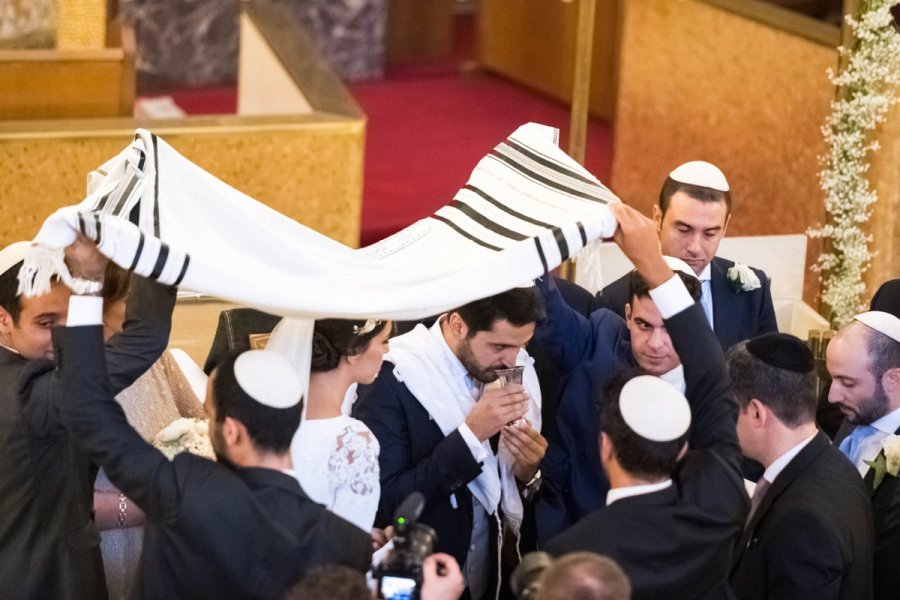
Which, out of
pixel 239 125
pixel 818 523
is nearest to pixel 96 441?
pixel 818 523

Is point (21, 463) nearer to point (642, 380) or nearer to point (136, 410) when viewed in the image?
point (136, 410)

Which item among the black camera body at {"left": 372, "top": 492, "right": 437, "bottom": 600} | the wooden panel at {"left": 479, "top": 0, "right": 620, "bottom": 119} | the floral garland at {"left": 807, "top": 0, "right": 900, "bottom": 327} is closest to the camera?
the black camera body at {"left": 372, "top": 492, "right": 437, "bottom": 600}

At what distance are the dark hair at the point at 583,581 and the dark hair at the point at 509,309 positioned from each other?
1141mm

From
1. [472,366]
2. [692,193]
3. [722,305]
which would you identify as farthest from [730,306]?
[472,366]

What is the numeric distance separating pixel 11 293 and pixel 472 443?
119 centimetres

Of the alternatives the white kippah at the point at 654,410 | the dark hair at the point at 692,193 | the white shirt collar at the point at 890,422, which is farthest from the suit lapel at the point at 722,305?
the white kippah at the point at 654,410

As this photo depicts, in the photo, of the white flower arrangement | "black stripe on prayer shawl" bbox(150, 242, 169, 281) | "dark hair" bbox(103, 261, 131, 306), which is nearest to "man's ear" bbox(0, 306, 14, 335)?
"dark hair" bbox(103, 261, 131, 306)

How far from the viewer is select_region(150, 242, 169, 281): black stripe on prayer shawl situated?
286 centimetres

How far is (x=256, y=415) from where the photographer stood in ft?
9.06

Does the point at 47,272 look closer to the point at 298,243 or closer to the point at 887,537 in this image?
the point at 298,243

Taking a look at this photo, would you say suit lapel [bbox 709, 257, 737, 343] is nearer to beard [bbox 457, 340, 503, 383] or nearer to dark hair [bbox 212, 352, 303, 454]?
beard [bbox 457, 340, 503, 383]

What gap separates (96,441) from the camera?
109 inches

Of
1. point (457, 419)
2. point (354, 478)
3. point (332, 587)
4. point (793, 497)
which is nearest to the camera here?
point (332, 587)

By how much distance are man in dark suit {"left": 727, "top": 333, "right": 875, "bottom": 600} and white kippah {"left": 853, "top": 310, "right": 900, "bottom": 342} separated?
55cm
